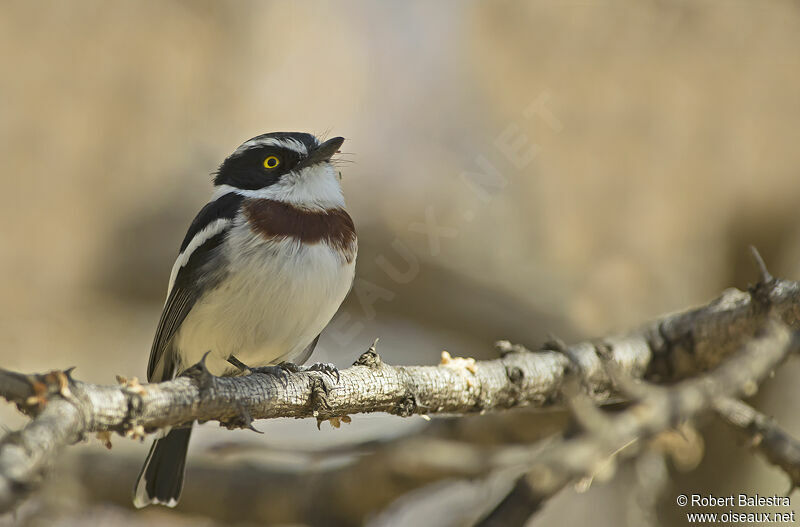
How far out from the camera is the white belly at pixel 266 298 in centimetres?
391

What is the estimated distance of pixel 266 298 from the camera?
3.92 meters

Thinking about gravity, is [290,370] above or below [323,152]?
below

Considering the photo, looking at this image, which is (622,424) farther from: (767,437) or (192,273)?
(192,273)

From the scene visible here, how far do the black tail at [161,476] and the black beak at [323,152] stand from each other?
180cm

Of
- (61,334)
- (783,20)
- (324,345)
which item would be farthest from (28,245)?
(783,20)

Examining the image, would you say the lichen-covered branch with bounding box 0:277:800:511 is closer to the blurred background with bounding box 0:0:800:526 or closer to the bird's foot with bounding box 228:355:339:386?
the bird's foot with bounding box 228:355:339:386

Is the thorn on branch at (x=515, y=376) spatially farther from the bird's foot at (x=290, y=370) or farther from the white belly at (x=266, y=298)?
the white belly at (x=266, y=298)

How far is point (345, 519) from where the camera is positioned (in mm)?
4938

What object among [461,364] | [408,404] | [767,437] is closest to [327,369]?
[408,404]

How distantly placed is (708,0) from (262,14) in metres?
3.74

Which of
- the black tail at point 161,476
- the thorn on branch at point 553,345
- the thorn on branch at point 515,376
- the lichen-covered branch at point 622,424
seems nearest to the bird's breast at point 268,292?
the black tail at point 161,476

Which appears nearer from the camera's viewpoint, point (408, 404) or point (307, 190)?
point (408, 404)

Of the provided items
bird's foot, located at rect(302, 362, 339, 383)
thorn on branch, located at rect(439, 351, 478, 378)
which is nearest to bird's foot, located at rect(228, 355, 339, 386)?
bird's foot, located at rect(302, 362, 339, 383)

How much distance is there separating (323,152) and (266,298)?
979 millimetres
